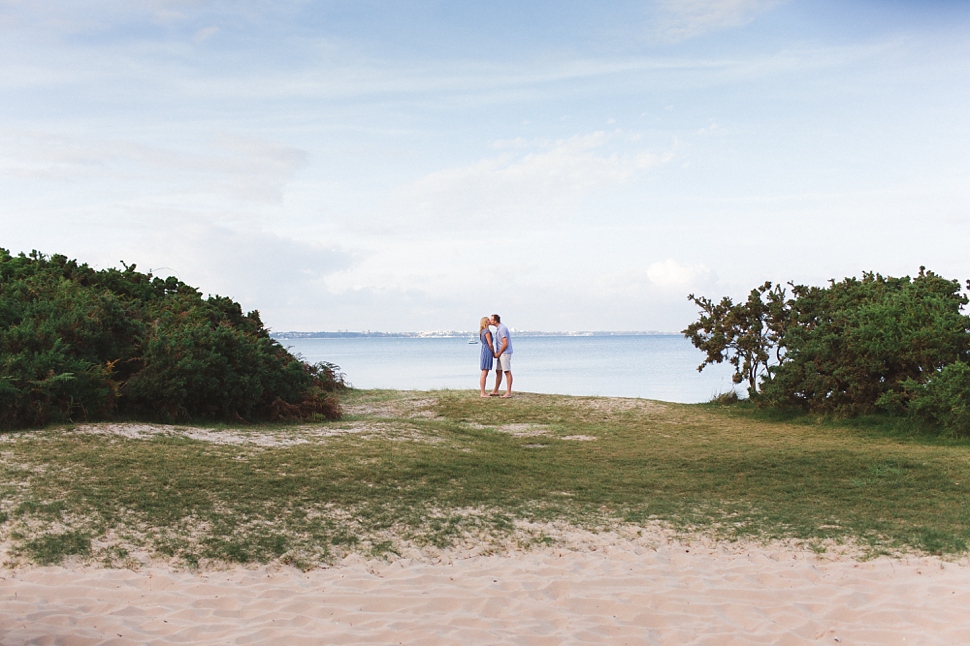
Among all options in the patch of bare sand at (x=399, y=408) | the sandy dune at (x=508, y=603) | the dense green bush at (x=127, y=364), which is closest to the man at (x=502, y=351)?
the patch of bare sand at (x=399, y=408)

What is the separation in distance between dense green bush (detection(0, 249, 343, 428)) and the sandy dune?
5672 mm

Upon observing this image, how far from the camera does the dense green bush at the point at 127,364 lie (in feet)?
35.5

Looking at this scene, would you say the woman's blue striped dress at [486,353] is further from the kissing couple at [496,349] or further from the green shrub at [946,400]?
the green shrub at [946,400]

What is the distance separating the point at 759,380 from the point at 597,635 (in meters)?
12.2

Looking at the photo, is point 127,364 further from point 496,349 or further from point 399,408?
point 496,349

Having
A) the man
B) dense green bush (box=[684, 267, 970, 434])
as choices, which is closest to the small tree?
dense green bush (box=[684, 267, 970, 434])

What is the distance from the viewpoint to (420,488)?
8.66m

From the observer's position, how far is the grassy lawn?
6.79 metres

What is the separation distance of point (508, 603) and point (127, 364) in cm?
901

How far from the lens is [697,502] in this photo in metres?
8.73

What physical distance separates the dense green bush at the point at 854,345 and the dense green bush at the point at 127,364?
8.32 metres

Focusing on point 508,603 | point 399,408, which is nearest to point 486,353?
point 399,408

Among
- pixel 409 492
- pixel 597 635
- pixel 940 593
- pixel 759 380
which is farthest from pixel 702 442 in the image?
pixel 597 635

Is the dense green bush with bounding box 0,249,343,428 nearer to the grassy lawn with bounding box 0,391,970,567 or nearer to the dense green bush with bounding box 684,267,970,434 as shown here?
the grassy lawn with bounding box 0,391,970,567
